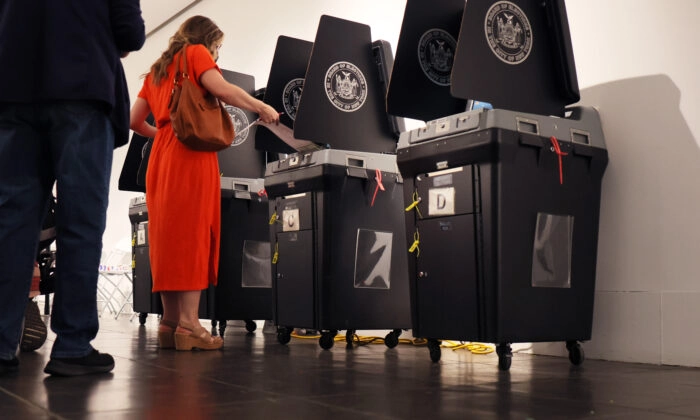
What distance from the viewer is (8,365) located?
209cm

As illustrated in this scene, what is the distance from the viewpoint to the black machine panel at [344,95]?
3.32m

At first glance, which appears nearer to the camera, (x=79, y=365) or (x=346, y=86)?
(x=79, y=365)

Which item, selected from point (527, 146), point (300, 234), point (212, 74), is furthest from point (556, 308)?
point (212, 74)

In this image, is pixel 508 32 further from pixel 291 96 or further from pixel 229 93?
pixel 291 96

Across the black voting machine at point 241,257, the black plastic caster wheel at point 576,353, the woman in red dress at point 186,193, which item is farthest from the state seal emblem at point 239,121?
the black plastic caster wheel at point 576,353

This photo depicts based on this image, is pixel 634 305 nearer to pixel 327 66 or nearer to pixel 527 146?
pixel 527 146

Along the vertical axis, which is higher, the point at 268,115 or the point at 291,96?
the point at 291,96

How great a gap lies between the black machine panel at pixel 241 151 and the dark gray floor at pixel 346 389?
1.63 meters

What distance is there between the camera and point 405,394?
1.77 m

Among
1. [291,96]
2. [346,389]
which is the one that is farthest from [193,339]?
[291,96]

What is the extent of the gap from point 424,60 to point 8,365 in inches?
74.7

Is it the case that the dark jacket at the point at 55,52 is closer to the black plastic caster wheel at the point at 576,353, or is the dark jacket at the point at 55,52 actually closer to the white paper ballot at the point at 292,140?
the white paper ballot at the point at 292,140

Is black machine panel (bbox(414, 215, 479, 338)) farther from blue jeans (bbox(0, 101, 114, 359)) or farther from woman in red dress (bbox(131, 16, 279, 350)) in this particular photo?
blue jeans (bbox(0, 101, 114, 359))

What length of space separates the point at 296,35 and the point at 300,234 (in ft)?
7.54
